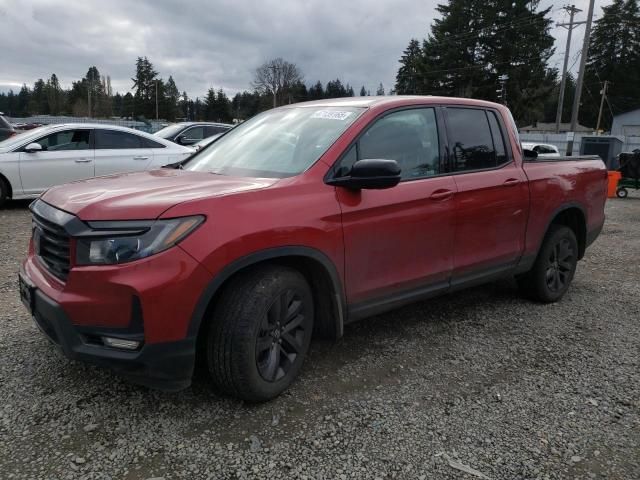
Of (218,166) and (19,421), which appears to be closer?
(19,421)

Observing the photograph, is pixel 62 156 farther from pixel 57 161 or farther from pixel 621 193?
pixel 621 193

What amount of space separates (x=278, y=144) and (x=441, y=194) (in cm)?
119

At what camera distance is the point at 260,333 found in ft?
8.90

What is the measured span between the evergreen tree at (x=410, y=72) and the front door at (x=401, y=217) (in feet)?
179

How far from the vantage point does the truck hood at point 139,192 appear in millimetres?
2445

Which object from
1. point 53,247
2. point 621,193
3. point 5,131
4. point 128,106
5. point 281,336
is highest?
point 128,106

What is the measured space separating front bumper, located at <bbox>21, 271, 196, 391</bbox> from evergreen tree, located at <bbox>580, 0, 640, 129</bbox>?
68338 mm

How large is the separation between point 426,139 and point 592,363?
198cm

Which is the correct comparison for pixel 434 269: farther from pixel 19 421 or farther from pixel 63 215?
pixel 19 421

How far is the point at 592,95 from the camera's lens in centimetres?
6347

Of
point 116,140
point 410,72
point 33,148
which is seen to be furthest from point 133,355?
point 410,72

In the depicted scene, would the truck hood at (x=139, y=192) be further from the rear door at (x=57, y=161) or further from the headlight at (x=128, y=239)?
the rear door at (x=57, y=161)

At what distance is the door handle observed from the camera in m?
3.49

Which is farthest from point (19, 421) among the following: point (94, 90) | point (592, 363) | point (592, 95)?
point (94, 90)
